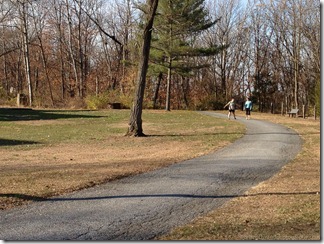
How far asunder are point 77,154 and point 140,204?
26.1 ft

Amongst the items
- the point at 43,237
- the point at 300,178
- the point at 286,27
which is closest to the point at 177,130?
the point at 300,178

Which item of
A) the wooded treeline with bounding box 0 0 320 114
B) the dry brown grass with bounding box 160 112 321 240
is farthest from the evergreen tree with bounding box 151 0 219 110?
the dry brown grass with bounding box 160 112 321 240

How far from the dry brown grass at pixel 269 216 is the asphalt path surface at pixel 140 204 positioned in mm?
265

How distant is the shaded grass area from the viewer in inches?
338

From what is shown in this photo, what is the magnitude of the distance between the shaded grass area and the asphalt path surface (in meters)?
0.57

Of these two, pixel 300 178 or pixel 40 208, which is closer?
pixel 40 208

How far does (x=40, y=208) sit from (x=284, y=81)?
181 feet

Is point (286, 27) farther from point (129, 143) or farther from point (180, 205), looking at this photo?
point (180, 205)

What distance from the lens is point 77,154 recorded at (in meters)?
14.6

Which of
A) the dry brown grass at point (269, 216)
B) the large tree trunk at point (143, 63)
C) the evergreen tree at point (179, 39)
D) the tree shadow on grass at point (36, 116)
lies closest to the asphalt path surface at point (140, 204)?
the dry brown grass at point (269, 216)

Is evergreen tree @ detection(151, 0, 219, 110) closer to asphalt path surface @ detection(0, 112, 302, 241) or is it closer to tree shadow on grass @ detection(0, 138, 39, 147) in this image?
tree shadow on grass @ detection(0, 138, 39, 147)

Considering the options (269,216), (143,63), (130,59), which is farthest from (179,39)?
(269,216)

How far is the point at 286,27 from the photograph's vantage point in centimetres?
5047

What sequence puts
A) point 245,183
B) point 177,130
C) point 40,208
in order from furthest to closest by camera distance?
point 177,130 < point 245,183 < point 40,208
